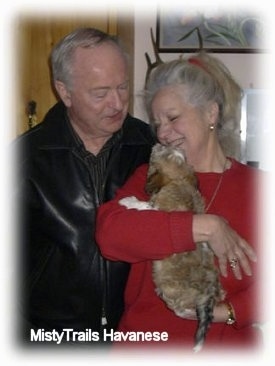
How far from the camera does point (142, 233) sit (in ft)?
4.48

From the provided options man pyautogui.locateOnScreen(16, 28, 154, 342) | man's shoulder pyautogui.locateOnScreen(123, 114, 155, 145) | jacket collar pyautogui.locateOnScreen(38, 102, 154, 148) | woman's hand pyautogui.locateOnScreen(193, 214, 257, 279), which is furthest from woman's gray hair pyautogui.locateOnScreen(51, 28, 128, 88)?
woman's hand pyautogui.locateOnScreen(193, 214, 257, 279)

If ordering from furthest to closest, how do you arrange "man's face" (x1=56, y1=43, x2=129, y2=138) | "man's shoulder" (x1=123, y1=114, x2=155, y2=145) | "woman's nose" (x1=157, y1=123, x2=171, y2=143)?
"man's shoulder" (x1=123, y1=114, x2=155, y2=145) → "man's face" (x1=56, y1=43, x2=129, y2=138) → "woman's nose" (x1=157, y1=123, x2=171, y2=143)

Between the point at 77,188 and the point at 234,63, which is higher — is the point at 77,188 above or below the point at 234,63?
below

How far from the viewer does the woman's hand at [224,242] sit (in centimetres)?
137

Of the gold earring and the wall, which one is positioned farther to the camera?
the wall

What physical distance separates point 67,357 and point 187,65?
1.03 m

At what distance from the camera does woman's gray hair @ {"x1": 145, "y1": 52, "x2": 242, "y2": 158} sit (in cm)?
160

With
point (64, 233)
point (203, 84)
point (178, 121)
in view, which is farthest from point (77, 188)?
point (203, 84)

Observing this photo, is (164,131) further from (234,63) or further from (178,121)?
(234,63)

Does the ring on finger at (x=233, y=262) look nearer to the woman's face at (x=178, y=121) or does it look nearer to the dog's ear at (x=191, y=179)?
the dog's ear at (x=191, y=179)

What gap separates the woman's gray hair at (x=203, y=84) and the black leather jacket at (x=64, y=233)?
291mm

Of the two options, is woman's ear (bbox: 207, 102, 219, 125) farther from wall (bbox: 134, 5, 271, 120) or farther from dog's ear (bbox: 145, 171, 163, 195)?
wall (bbox: 134, 5, 271, 120)

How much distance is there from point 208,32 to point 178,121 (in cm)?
149

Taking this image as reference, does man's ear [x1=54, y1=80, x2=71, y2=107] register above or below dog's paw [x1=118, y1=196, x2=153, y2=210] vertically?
above
